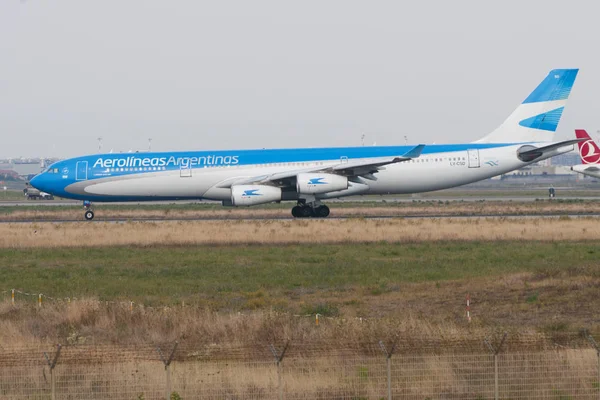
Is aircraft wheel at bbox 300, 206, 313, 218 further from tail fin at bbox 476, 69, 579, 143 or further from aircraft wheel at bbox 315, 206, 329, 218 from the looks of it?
tail fin at bbox 476, 69, 579, 143

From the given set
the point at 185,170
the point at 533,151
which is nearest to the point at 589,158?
the point at 533,151

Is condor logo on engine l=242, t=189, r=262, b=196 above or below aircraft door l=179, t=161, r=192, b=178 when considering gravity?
below

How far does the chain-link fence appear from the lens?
522 inches

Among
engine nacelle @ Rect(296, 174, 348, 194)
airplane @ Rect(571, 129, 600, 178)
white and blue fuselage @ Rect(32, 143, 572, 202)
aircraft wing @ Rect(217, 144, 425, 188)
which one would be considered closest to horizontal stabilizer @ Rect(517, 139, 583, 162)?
white and blue fuselage @ Rect(32, 143, 572, 202)

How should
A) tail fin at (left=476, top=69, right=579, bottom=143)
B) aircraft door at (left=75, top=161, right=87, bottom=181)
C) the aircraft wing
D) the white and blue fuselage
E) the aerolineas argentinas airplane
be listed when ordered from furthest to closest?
tail fin at (left=476, top=69, right=579, bottom=143) < aircraft door at (left=75, top=161, right=87, bottom=181) < the white and blue fuselage < the aerolineas argentinas airplane < the aircraft wing

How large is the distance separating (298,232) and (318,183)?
702 cm

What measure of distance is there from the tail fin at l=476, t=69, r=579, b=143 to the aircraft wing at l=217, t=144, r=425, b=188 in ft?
19.8

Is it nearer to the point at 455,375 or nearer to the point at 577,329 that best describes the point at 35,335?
the point at 455,375

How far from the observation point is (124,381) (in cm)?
1379

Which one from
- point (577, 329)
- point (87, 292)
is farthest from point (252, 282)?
point (577, 329)

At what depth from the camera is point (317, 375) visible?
547 inches

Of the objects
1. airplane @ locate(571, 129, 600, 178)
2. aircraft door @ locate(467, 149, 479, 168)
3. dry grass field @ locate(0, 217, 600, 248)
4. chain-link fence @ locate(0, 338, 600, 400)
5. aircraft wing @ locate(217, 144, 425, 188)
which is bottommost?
chain-link fence @ locate(0, 338, 600, 400)

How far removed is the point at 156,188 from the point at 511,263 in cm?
2451

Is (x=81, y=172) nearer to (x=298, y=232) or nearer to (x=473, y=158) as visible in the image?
(x=298, y=232)
